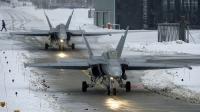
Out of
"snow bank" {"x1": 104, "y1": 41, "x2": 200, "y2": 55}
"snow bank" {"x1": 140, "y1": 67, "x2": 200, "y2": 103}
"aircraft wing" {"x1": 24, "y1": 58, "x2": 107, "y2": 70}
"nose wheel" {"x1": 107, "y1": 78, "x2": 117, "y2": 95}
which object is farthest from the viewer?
"snow bank" {"x1": 104, "y1": 41, "x2": 200, "y2": 55}

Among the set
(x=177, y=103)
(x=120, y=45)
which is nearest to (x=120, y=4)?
(x=120, y=45)

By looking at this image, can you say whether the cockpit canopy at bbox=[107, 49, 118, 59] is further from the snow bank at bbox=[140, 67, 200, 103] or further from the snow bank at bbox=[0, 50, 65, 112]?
the snow bank at bbox=[0, 50, 65, 112]

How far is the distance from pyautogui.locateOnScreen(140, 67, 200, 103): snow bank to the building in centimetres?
4047

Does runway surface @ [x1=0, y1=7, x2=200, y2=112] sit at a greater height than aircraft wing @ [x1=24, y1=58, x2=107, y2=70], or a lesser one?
lesser

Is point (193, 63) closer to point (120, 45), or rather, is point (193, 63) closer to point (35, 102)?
point (120, 45)

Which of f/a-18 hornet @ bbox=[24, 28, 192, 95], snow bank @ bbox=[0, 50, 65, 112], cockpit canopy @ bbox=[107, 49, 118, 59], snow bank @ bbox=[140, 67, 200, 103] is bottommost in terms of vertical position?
snow bank @ bbox=[140, 67, 200, 103]

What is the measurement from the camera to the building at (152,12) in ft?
237

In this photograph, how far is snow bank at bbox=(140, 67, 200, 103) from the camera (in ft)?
80.3

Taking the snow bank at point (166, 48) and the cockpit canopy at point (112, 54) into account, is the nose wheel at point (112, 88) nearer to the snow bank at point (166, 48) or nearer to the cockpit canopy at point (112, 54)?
the cockpit canopy at point (112, 54)

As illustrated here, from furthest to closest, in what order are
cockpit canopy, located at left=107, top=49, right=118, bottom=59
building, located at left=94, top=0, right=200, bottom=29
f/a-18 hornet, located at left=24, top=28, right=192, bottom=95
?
building, located at left=94, top=0, right=200, bottom=29, cockpit canopy, located at left=107, top=49, right=118, bottom=59, f/a-18 hornet, located at left=24, top=28, right=192, bottom=95

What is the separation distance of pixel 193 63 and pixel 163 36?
18.4 meters

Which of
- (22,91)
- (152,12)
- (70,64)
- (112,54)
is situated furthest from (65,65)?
(152,12)

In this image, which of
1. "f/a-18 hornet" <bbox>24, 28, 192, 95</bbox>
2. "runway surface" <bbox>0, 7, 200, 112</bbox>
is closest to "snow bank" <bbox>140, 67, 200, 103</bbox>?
"runway surface" <bbox>0, 7, 200, 112</bbox>

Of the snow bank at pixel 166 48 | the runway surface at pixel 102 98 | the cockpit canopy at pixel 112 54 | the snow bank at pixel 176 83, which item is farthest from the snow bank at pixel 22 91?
the snow bank at pixel 166 48
